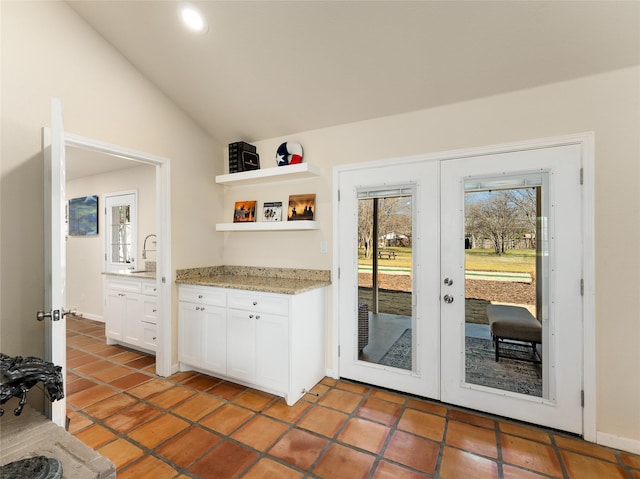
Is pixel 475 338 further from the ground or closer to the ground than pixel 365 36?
closer to the ground

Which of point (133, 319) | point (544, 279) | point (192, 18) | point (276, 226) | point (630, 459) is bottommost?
point (630, 459)

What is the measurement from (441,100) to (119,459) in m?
3.27

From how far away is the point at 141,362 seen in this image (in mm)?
3318

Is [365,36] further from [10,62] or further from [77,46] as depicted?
[10,62]

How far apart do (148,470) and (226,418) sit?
0.59 metres

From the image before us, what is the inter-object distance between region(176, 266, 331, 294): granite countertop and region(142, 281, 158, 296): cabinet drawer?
1.73 feet

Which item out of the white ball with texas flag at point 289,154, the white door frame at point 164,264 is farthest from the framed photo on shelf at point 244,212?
the white door frame at point 164,264

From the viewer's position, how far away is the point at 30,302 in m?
2.02

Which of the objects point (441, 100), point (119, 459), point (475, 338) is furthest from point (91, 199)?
point (475, 338)

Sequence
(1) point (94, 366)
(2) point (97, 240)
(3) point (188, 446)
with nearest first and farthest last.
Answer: (3) point (188, 446) → (1) point (94, 366) → (2) point (97, 240)

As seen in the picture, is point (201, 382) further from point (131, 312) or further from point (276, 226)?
point (276, 226)

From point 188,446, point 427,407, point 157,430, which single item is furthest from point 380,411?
point 157,430

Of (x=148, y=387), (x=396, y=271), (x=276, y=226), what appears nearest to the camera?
(x=396, y=271)

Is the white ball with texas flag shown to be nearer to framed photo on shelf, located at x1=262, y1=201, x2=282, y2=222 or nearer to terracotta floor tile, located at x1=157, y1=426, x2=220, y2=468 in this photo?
framed photo on shelf, located at x1=262, y1=201, x2=282, y2=222
